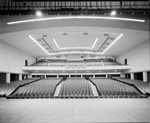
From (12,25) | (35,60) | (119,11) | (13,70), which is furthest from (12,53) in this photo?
(119,11)

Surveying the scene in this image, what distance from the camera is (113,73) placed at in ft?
97.7

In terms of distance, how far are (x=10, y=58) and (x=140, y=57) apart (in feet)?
58.9

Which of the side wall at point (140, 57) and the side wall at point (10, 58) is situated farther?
the side wall at point (140, 57)

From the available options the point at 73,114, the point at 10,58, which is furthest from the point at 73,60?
the point at 73,114

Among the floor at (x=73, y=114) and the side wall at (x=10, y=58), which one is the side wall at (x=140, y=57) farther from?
the side wall at (x=10, y=58)

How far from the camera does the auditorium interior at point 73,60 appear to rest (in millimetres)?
5094

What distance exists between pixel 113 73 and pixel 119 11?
86.0 ft

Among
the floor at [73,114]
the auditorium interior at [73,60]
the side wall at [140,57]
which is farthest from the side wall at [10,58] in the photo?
the side wall at [140,57]

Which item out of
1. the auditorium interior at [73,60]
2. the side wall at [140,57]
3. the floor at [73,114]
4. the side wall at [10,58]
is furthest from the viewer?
the side wall at [140,57]

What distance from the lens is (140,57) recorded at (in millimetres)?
18406

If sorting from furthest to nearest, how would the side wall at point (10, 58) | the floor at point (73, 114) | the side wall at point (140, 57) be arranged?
the side wall at point (140, 57) → the side wall at point (10, 58) → the floor at point (73, 114)

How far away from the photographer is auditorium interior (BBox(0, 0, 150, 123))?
509cm

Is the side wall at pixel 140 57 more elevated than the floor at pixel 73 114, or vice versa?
the side wall at pixel 140 57

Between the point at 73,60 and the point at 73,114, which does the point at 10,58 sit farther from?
the point at 73,60
